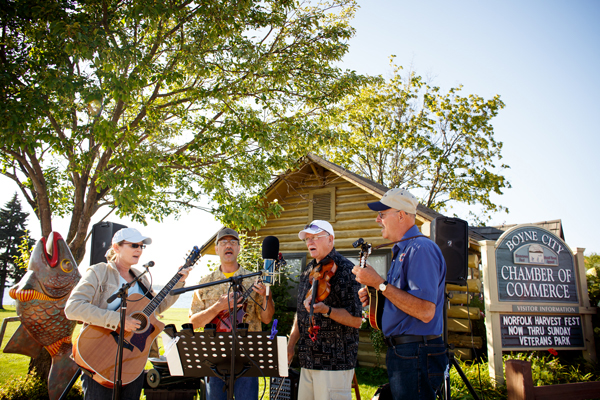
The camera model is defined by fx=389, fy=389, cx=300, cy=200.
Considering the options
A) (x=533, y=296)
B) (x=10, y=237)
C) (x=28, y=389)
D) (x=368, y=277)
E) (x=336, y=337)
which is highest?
(x=10, y=237)

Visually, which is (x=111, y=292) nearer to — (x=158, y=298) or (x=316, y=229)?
(x=158, y=298)

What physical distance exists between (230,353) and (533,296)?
5421 millimetres

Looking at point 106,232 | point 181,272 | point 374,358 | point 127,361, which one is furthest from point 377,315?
point 374,358

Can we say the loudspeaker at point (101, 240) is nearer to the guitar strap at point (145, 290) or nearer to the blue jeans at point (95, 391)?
the guitar strap at point (145, 290)

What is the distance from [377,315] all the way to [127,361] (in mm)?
2246

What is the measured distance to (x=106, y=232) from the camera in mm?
6074

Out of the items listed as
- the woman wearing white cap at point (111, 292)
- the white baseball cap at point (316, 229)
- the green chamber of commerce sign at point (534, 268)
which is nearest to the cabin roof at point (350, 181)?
the green chamber of commerce sign at point (534, 268)

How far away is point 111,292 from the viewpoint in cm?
348

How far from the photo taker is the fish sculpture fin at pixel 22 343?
5949 mm

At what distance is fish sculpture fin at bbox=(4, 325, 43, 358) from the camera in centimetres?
595

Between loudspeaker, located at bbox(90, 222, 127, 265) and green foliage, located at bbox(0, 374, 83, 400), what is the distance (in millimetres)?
2230

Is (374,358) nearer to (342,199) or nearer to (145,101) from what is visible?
(342,199)

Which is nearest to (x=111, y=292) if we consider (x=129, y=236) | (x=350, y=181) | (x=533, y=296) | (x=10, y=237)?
(x=129, y=236)

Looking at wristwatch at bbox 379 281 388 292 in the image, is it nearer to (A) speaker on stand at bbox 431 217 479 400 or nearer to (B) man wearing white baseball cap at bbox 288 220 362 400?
(B) man wearing white baseball cap at bbox 288 220 362 400
